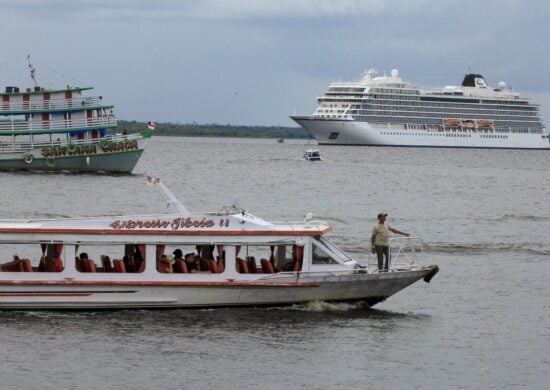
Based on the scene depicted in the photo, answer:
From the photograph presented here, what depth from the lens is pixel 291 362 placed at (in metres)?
22.8

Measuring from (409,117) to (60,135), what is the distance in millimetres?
108454

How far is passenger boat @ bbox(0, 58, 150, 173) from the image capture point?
82.4 metres

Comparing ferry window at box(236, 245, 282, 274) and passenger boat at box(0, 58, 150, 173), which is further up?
passenger boat at box(0, 58, 150, 173)

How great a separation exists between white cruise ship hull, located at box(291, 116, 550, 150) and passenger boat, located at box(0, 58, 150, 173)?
312 ft

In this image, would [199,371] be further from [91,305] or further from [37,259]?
[37,259]

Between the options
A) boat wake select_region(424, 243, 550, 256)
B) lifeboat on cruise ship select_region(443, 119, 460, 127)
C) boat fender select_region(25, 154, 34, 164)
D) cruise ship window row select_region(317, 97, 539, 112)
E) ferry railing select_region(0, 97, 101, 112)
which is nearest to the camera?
boat wake select_region(424, 243, 550, 256)

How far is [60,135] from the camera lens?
84.8m

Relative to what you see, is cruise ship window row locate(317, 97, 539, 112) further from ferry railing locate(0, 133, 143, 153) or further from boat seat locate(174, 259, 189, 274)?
boat seat locate(174, 259, 189, 274)

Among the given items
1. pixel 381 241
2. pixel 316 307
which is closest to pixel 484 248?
pixel 381 241

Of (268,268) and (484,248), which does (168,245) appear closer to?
(268,268)

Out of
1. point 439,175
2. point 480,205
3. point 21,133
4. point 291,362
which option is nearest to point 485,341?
point 291,362

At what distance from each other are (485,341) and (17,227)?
9781 millimetres

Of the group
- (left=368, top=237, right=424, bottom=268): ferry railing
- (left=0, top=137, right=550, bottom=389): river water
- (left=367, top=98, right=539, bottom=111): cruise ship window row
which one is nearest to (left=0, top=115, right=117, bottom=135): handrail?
(left=0, top=137, right=550, bottom=389): river water

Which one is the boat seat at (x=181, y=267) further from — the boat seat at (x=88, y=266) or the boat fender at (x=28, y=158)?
the boat fender at (x=28, y=158)
